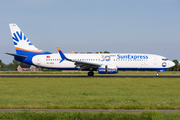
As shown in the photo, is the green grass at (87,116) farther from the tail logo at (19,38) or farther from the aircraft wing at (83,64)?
the tail logo at (19,38)

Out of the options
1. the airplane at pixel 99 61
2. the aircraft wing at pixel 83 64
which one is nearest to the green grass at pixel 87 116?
the airplane at pixel 99 61

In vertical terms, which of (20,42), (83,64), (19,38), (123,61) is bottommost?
(83,64)

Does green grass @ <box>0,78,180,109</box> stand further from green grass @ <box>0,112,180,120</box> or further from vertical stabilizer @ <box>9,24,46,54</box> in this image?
vertical stabilizer @ <box>9,24,46,54</box>

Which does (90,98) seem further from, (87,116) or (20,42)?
(20,42)

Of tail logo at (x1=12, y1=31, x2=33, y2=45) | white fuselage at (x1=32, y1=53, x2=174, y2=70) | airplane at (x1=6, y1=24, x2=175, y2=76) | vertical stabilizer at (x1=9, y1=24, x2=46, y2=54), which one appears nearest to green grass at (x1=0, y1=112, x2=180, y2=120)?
airplane at (x1=6, y1=24, x2=175, y2=76)

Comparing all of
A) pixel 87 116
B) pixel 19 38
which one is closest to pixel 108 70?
pixel 19 38

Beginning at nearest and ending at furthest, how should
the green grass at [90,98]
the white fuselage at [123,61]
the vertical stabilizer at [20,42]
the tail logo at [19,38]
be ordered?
the green grass at [90,98] < the white fuselage at [123,61] < the vertical stabilizer at [20,42] < the tail logo at [19,38]

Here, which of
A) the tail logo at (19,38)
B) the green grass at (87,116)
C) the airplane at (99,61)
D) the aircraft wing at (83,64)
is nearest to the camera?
the green grass at (87,116)

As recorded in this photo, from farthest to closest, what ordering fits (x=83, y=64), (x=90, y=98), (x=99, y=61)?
(x=99, y=61)
(x=83, y=64)
(x=90, y=98)

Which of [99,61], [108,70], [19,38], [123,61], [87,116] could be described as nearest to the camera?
[87,116]

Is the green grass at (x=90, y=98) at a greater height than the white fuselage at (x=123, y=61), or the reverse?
the white fuselage at (x=123, y=61)

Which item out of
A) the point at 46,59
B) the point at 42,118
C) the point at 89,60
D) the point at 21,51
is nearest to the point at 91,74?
the point at 89,60

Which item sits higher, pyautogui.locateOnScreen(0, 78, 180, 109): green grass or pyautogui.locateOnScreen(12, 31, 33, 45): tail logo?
pyautogui.locateOnScreen(12, 31, 33, 45): tail logo

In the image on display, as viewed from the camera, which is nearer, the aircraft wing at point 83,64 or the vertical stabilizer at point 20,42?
the aircraft wing at point 83,64
